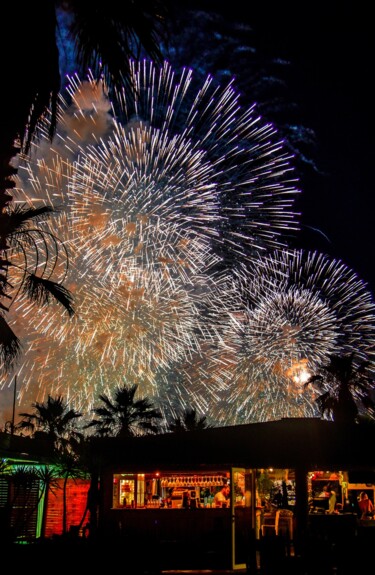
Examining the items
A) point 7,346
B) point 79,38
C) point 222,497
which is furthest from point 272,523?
point 79,38

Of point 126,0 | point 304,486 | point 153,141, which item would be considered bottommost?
point 304,486

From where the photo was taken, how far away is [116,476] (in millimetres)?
20422

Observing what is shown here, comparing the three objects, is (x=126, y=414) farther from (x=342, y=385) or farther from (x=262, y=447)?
(x=262, y=447)

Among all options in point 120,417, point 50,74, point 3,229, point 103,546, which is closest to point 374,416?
point 120,417

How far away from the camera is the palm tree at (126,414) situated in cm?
4166

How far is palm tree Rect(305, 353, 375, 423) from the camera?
34.1m

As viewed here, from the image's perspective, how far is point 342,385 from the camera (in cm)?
3444

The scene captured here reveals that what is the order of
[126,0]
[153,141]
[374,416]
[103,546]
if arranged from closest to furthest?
1. [126,0]
2. [103,546]
3. [153,141]
4. [374,416]

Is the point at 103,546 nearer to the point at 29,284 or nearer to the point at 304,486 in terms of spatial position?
the point at 29,284

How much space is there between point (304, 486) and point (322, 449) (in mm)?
999

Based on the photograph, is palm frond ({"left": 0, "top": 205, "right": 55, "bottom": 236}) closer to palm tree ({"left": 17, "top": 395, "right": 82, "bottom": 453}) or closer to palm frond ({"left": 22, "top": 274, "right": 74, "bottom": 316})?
palm frond ({"left": 22, "top": 274, "right": 74, "bottom": 316})

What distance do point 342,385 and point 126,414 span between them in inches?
513

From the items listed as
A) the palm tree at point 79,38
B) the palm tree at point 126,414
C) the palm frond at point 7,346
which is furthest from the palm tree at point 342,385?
the palm tree at point 79,38

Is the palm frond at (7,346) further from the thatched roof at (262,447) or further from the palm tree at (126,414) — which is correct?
the palm tree at (126,414)
